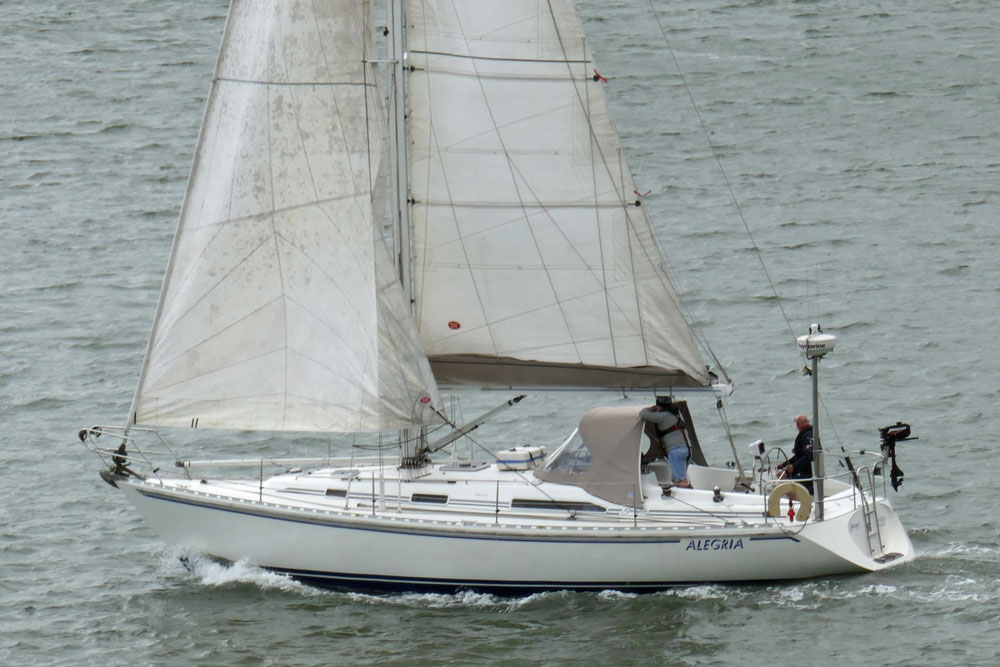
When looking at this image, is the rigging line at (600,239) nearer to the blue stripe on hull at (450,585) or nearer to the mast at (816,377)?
the mast at (816,377)

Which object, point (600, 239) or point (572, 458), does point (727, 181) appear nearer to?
point (600, 239)

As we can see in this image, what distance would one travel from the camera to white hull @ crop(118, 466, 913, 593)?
2580 cm

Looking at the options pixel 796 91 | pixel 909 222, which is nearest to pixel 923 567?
pixel 909 222

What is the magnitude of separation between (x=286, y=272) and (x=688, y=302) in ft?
50.7

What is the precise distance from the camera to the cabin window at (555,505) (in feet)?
86.6

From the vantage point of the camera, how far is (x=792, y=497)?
2595cm

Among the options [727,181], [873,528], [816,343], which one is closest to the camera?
Result: [816,343]

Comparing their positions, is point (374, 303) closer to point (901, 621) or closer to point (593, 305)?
point (593, 305)

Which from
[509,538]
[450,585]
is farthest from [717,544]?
[450,585]

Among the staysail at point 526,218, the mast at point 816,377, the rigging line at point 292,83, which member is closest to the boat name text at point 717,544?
the mast at point 816,377

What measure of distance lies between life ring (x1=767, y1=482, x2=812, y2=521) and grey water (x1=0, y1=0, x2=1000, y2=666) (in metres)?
1.15

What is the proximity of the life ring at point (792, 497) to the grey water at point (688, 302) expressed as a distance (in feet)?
3.76

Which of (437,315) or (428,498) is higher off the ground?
(437,315)

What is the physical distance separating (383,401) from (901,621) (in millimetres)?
7710
